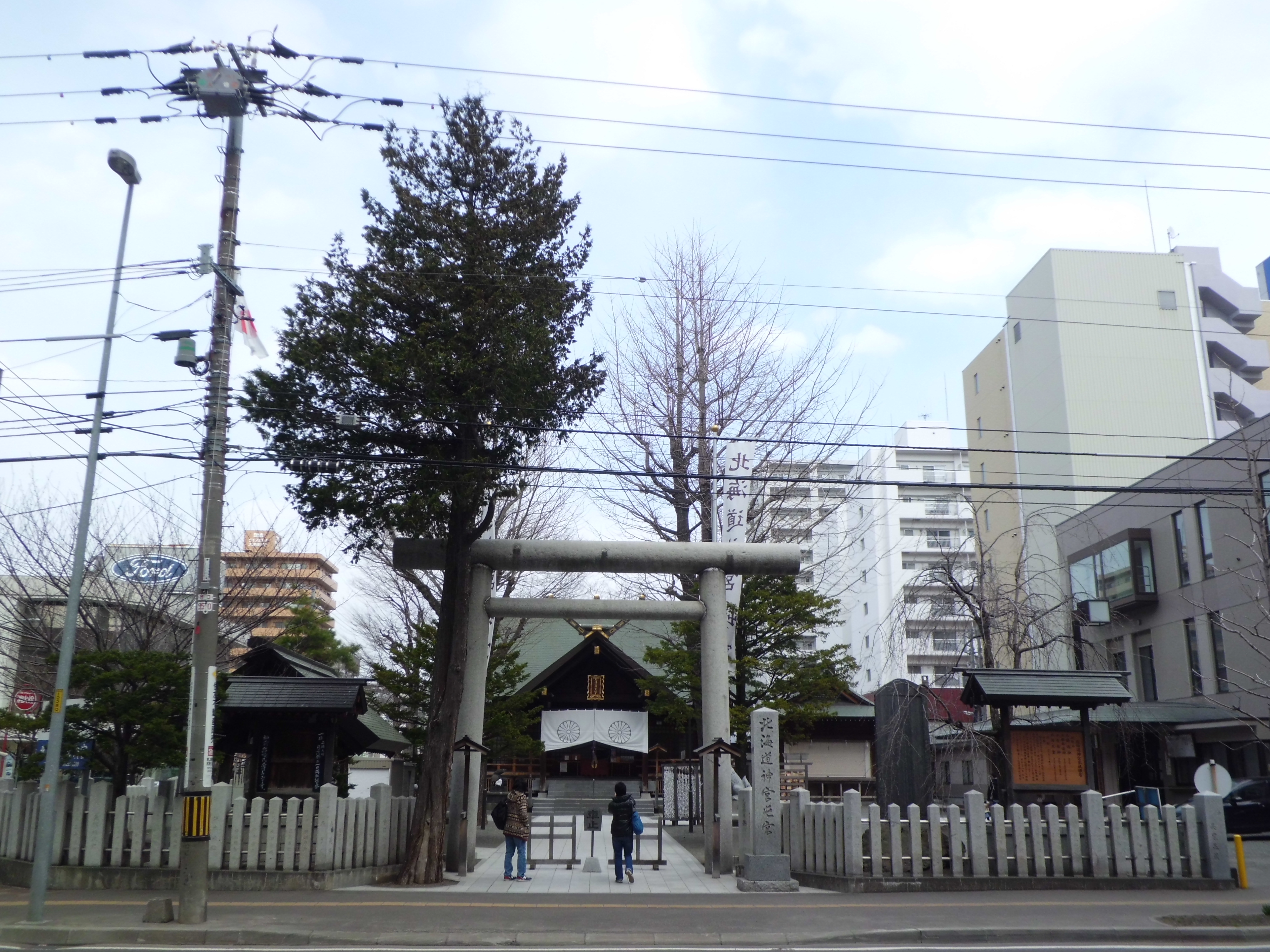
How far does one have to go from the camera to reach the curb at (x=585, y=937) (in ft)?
38.1

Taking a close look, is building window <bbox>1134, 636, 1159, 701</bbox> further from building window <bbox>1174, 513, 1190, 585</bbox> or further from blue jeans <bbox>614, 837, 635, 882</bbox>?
blue jeans <bbox>614, 837, 635, 882</bbox>

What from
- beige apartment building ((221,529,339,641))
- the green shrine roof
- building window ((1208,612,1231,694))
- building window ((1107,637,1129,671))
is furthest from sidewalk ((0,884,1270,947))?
building window ((1107,637,1129,671))

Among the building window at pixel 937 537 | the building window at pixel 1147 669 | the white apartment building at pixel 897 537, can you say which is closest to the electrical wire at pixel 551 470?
the building window at pixel 1147 669

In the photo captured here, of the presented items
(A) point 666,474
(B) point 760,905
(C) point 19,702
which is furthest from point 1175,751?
(C) point 19,702

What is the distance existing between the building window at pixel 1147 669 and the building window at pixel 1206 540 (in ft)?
16.1

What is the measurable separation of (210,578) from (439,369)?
18.0 ft

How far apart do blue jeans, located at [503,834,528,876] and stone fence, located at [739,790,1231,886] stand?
5380 millimetres

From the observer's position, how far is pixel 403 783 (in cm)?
3256

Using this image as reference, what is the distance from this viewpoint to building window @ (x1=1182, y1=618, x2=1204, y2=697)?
110ft

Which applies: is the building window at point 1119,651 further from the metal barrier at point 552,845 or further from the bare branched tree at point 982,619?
the metal barrier at point 552,845

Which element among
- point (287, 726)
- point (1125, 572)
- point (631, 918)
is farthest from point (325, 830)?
point (1125, 572)

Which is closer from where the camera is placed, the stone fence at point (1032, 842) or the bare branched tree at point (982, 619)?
the stone fence at point (1032, 842)

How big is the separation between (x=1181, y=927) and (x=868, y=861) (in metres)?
4.57

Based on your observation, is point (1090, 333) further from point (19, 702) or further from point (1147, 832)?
point (19, 702)
